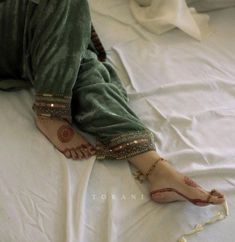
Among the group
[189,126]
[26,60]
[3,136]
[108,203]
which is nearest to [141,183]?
[108,203]

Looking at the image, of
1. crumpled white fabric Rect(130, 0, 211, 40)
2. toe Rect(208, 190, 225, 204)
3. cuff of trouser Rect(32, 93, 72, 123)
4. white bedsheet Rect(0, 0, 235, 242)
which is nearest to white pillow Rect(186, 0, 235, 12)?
crumpled white fabric Rect(130, 0, 211, 40)

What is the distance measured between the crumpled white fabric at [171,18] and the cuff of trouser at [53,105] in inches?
17.9

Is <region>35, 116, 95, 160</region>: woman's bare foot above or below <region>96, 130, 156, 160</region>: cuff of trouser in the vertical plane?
below

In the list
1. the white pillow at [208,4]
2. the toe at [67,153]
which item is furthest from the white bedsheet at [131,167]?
the white pillow at [208,4]

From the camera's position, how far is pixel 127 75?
1.14 metres

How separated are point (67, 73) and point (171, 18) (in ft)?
1.49

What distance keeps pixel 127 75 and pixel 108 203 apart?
416mm

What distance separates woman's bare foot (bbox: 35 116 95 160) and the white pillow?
2.14 feet

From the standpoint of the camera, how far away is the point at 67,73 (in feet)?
3.20

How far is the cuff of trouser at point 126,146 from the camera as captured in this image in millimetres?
915

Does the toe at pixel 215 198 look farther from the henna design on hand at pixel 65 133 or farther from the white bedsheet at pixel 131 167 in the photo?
the henna design on hand at pixel 65 133

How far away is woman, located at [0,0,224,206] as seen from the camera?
90 cm

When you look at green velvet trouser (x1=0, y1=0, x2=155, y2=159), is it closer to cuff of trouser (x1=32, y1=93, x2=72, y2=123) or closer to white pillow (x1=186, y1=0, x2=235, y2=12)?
cuff of trouser (x1=32, y1=93, x2=72, y2=123)

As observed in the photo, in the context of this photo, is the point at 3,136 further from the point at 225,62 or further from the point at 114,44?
the point at 225,62
